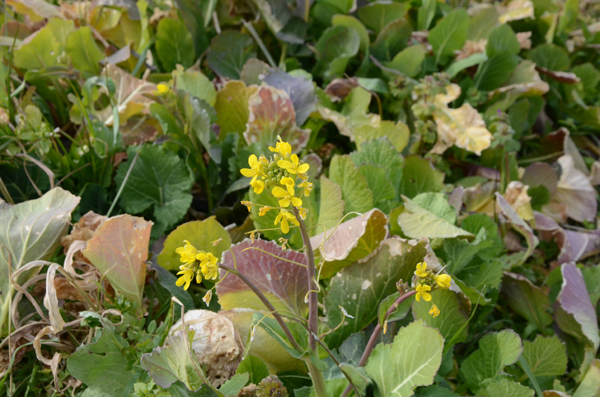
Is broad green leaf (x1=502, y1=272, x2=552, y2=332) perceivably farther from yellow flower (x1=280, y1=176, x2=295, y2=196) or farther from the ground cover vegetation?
yellow flower (x1=280, y1=176, x2=295, y2=196)

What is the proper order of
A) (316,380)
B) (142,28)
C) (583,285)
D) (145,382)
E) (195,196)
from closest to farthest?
1. (316,380)
2. (145,382)
3. (583,285)
4. (195,196)
5. (142,28)

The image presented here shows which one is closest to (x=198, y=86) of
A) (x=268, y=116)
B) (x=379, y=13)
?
(x=268, y=116)

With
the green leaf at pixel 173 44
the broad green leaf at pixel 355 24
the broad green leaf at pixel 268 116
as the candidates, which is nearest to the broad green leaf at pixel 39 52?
the green leaf at pixel 173 44

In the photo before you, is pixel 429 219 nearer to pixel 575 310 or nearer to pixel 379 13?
pixel 575 310

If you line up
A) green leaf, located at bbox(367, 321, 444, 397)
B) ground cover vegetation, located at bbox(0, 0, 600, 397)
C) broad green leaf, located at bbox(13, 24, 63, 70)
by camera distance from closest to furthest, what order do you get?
green leaf, located at bbox(367, 321, 444, 397), ground cover vegetation, located at bbox(0, 0, 600, 397), broad green leaf, located at bbox(13, 24, 63, 70)

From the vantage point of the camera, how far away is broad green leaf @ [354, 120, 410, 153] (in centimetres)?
137

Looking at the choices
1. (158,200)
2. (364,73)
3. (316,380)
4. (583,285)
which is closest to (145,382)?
(316,380)

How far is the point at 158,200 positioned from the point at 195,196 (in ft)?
0.47

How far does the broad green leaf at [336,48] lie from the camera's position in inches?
64.4

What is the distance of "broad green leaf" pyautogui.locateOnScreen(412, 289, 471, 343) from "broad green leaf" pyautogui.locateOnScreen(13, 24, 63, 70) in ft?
4.40

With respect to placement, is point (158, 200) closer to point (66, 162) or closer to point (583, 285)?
point (66, 162)

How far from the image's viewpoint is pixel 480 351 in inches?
41.0

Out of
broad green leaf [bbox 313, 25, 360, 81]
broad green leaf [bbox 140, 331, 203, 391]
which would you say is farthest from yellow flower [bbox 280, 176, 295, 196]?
broad green leaf [bbox 313, 25, 360, 81]

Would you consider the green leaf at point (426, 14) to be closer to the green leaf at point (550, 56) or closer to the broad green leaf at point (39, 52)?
the green leaf at point (550, 56)
